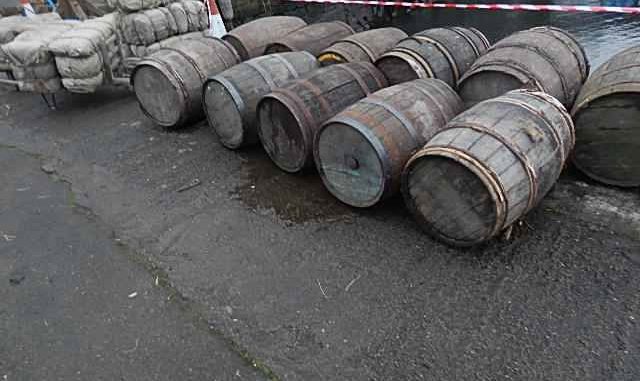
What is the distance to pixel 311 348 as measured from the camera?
302 cm

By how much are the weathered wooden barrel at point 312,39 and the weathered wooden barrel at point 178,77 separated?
61 centimetres

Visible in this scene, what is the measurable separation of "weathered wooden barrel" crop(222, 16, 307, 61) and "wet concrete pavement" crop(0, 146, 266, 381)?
3072 millimetres

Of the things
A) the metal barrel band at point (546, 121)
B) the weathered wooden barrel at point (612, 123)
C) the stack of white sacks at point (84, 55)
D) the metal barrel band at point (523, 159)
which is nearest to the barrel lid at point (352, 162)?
the metal barrel band at point (523, 159)

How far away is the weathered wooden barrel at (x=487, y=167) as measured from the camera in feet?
10.5

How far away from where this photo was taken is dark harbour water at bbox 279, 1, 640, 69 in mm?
7840

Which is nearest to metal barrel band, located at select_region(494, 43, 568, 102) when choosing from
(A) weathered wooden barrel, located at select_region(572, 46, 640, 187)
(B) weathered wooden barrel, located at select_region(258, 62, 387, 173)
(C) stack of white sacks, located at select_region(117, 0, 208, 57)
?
(A) weathered wooden barrel, located at select_region(572, 46, 640, 187)

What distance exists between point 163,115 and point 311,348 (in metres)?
4.04

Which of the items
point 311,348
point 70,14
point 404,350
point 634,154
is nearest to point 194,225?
point 311,348

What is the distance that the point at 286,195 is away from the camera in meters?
4.62

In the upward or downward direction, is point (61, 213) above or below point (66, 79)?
below

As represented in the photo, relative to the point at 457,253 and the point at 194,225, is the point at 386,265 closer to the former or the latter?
the point at 457,253

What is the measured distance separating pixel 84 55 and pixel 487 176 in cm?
561

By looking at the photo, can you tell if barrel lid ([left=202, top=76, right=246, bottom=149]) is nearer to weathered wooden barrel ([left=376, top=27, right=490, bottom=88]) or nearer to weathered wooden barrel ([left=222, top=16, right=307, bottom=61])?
weathered wooden barrel ([left=222, top=16, right=307, bottom=61])

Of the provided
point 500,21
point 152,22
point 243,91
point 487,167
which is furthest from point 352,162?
point 500,21
